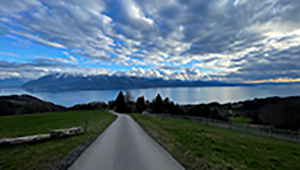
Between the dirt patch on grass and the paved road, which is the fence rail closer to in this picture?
the paved road

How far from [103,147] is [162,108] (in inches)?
2378

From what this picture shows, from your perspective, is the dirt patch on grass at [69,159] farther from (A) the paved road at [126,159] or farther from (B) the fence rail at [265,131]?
(B) the fence rail at [265,131]

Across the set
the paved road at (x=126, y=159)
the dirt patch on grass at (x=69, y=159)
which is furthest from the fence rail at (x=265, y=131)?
the dirt patch on grass at (x=69, y=159)

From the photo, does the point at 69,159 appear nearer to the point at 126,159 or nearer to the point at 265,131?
the point at 126,159

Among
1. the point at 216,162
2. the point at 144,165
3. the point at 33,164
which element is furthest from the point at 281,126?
the point at 33,164

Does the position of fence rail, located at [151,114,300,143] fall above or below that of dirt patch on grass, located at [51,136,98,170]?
below

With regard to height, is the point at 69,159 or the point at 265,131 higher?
the point at 69,159

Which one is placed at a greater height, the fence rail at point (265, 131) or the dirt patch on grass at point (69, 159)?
the dirt patch on grass at point (69, 159)

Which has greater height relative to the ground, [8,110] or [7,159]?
[7,159]

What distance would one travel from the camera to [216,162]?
20.8 feet

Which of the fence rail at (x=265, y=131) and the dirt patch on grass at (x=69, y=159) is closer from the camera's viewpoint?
the dirt patch on grass at (x=69, y=159)

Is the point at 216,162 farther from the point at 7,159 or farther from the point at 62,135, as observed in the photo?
the point at 62,135

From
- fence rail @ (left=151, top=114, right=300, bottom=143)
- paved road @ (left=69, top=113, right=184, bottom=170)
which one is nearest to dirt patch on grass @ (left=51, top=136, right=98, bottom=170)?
paved road @ (left=69, top=113, right=184, bottom=170)

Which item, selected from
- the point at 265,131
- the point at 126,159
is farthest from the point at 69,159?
the point at 265,131
